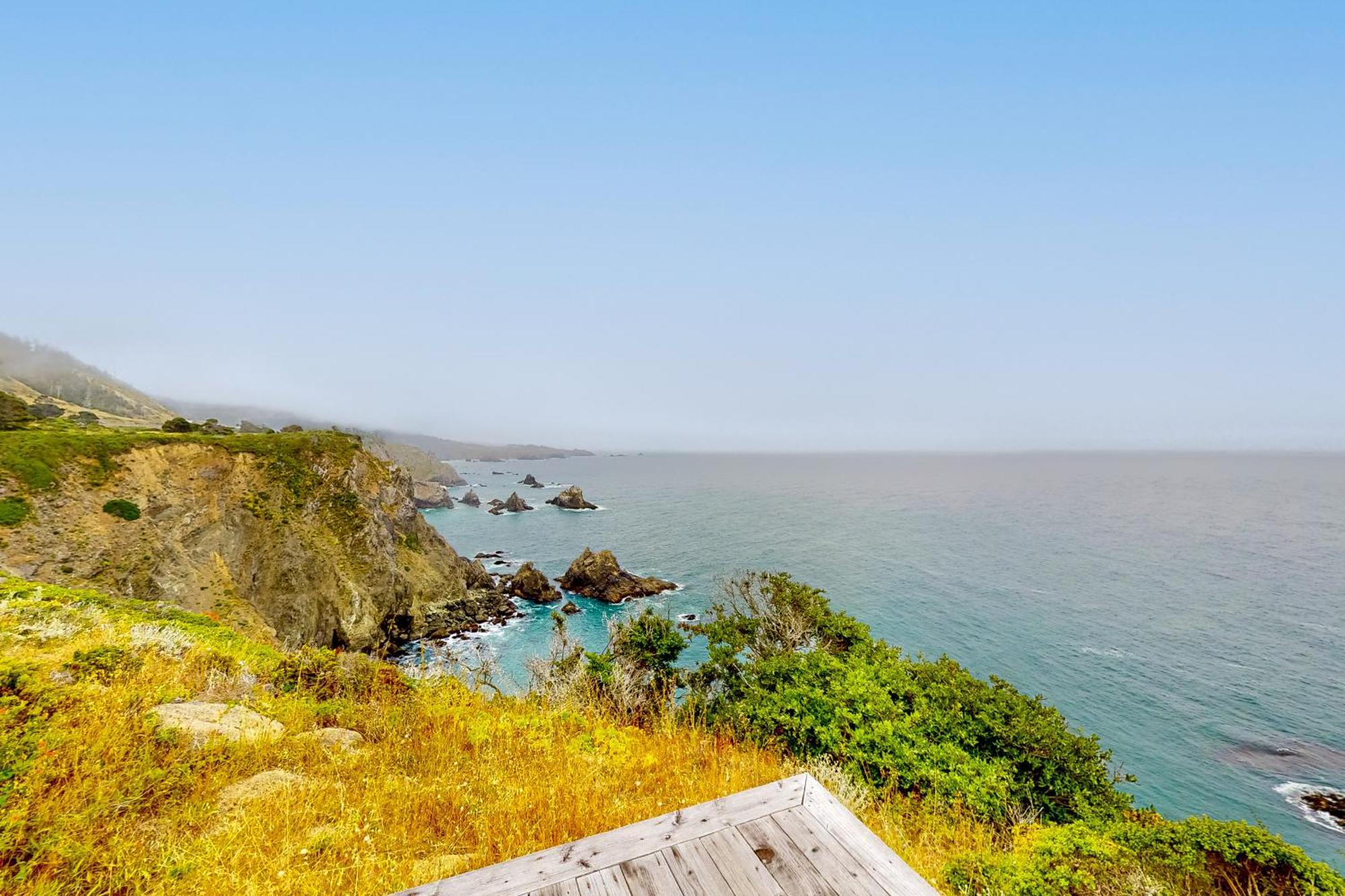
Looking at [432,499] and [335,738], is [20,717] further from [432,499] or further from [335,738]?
[432,499]

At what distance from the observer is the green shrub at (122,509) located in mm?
29172

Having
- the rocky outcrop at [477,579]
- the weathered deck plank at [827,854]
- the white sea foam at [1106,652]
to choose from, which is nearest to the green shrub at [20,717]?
the weathered deck plank at [827,854]

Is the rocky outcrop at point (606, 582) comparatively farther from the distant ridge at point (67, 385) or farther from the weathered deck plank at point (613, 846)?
the distant ridge at point (67, 385)

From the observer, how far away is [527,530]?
89.7 meters

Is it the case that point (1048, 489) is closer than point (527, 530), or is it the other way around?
point (527, 530)

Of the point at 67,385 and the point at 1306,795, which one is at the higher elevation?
the point at 67,385

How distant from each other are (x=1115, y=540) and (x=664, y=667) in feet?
289

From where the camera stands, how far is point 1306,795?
2373cm

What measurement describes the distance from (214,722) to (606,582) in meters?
47.3

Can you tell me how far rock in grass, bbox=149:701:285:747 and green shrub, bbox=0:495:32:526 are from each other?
3311 centimetres

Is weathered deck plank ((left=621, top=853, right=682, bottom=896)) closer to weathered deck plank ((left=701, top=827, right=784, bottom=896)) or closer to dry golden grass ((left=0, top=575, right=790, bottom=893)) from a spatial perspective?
weathered deck plank ((left=701, top=827, right=784, bottom=896))

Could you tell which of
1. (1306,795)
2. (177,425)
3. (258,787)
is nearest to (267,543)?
(177,425)

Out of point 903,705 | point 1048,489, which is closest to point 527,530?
point 903,705

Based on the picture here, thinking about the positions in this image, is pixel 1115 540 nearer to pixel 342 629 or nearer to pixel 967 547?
pixel 967 547
